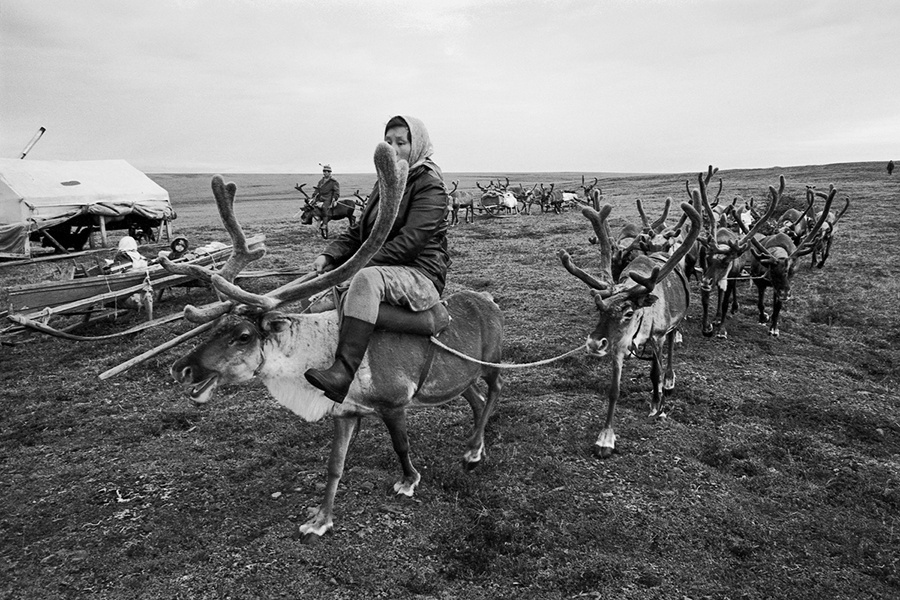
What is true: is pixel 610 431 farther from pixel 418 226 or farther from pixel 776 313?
pixel 776 313

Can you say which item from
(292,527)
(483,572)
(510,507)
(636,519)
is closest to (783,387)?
(636,519)

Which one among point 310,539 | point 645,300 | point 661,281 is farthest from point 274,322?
point 661,281

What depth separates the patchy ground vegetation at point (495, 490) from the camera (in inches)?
138

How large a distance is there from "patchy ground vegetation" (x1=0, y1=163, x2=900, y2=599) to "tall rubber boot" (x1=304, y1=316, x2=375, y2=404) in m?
1.35

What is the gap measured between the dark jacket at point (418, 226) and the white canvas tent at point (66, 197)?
17.5m

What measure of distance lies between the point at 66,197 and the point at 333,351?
61.6 feet

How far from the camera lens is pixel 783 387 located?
6.70m

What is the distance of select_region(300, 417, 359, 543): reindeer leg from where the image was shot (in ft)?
12.4

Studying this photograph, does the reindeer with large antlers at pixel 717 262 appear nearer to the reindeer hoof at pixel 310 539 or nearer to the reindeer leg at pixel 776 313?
the reindeer leg at pixel 776 313

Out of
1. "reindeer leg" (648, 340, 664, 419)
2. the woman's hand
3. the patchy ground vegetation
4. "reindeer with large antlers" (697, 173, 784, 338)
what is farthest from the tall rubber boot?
"reindeer with large antlers" (697, 173, 784, 338)

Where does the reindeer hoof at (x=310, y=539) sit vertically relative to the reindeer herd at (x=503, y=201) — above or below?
below

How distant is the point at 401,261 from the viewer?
3689mm

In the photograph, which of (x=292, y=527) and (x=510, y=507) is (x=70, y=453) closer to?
(x=292, y=527)

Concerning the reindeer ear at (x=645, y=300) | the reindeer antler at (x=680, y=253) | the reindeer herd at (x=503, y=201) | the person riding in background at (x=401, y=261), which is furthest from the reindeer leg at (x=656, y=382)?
the reindeer herd at (x=503, y=201)
